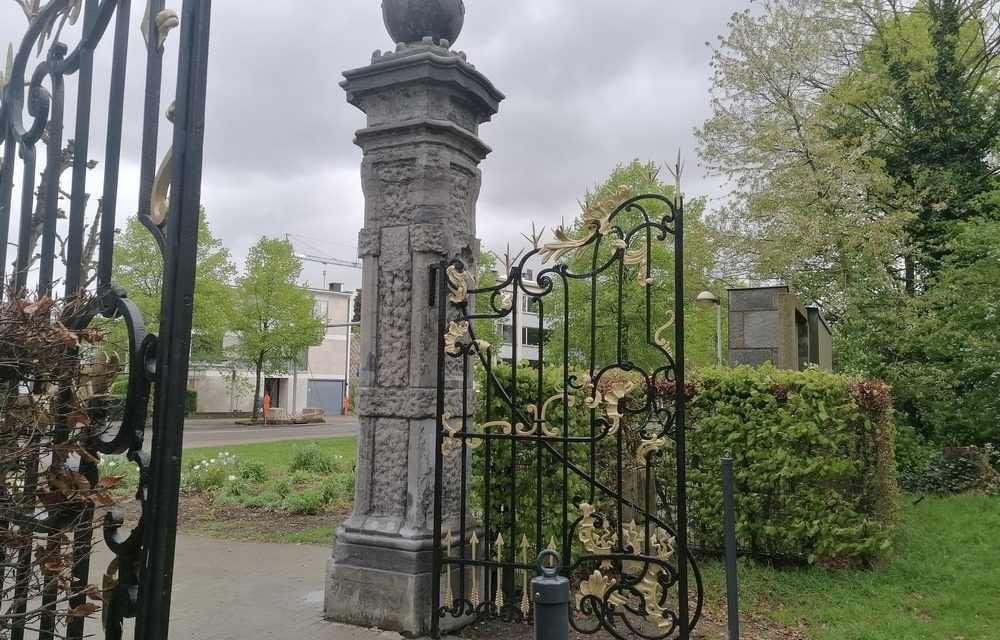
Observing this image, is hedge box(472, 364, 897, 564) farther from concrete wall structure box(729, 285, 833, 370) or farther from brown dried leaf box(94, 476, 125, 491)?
brown dried leaf box(94, 476, 125, 491)

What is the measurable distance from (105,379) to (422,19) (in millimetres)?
4166

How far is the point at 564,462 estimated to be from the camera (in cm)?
439

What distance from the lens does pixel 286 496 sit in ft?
32.4

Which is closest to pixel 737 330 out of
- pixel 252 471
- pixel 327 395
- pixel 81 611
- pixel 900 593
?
pixel 900 593

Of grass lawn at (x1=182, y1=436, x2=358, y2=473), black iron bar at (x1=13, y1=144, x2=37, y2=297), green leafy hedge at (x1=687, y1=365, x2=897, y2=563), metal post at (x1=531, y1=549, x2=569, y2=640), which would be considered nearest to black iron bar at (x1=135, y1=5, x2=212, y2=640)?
black iron bar at (x1=13, y1=144, x2=37, y2=297)

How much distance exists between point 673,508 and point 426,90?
4938mm

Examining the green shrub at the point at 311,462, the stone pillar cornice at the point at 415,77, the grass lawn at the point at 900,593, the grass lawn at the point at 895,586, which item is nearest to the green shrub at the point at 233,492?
the grass lawn at the point at 895,586

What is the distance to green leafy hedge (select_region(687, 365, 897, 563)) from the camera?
21.2 ft

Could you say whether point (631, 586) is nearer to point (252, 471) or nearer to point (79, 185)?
point (79, 185)

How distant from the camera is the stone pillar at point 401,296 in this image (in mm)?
4738

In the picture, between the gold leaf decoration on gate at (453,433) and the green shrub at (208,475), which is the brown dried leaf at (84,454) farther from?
the green shrub at (208,475)

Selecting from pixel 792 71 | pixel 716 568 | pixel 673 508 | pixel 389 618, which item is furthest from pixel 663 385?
pixel 792 71

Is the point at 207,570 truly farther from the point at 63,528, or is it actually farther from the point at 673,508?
the point at 63,528

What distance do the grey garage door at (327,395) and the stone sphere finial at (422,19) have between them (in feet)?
147
